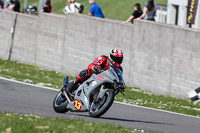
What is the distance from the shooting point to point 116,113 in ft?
42.5

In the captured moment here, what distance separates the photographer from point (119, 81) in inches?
412

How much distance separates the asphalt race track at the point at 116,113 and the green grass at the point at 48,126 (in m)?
1.51

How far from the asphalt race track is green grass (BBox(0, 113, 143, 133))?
151 centimetres

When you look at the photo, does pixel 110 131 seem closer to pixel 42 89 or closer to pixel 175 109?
pixel 175 109

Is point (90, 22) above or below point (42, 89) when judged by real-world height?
above

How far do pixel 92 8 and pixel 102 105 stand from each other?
35.7 feet

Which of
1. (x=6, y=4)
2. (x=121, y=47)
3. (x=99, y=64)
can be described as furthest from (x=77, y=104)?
(x=6, y=4)

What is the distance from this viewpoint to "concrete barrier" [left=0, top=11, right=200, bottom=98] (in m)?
17.2

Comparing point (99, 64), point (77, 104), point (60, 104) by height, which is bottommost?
point (60, 104)

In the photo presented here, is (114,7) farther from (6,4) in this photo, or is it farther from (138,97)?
(138,97)

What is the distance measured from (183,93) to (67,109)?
21.7 ft

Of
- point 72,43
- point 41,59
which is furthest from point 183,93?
point 41,59

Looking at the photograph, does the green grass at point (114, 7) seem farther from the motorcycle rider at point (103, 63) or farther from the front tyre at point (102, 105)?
the front tyre at point (102, 105)

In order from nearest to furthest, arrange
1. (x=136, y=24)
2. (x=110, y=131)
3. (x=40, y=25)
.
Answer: (x=110, y=131) < (x=136, y=24) < (x=40, y=25)
